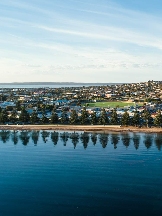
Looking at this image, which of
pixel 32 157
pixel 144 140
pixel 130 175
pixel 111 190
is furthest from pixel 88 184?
pixel 144 140

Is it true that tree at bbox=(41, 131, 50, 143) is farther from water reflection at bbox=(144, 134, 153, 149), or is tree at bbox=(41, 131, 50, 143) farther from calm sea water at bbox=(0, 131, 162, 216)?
water reflection at bbox=(144, 134, 153, 149)

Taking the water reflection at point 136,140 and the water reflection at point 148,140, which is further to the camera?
the water reflection at point 148,140

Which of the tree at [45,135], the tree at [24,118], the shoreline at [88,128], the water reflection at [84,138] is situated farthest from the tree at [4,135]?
the tree at [24,118]

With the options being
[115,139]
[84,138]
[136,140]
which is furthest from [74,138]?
[136,140]

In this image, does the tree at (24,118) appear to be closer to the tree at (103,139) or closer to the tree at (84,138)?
the tree at (84,138)

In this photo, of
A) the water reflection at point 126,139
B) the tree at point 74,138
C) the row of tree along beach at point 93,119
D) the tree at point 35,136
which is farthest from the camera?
the row of tree along beach at point 93,119

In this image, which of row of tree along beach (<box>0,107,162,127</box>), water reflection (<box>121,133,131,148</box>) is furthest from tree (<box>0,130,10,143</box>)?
water reflection (<box>121,133,131,148</box>)

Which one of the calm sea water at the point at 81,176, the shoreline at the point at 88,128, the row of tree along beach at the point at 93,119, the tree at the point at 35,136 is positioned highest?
the row of tree along beach at the point at 93,119
